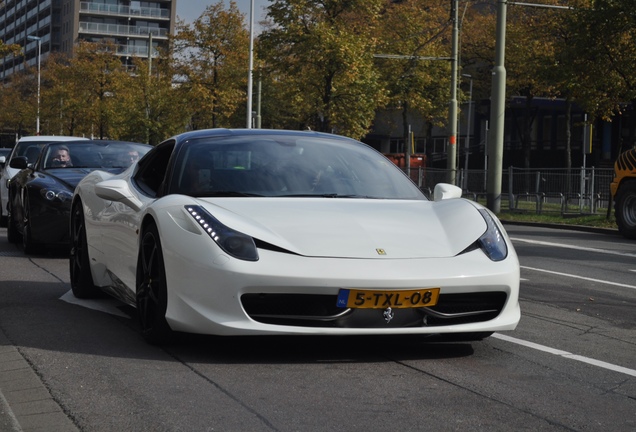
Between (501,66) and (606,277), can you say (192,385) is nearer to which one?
(606,277)

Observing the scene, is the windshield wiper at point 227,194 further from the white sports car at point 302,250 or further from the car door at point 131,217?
the car door at point 131,217

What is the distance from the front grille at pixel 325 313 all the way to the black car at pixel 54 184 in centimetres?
641

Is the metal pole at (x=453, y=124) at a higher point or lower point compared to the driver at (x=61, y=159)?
higher

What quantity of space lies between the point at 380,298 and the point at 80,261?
354 cm

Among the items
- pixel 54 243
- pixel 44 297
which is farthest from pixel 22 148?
pixel 44 297

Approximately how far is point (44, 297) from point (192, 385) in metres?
3.82

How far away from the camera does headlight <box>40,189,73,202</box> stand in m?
12.2

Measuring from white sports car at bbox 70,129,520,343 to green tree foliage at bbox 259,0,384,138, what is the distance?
33.5 m

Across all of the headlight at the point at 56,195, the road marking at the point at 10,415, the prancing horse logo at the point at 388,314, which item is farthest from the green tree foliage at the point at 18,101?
the road marking at the point at 10,415

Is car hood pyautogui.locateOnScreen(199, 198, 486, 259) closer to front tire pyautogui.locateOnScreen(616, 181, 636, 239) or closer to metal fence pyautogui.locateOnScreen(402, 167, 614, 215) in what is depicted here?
front tire pyautogui.locateOnScreen(616, 181, 636, 239)

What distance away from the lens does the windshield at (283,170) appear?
6555 millimetres

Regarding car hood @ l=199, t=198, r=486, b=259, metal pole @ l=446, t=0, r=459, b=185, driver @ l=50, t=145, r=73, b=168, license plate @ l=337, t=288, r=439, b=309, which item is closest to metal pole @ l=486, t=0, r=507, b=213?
metal pole @ l=446, t=0, r=459, b=185

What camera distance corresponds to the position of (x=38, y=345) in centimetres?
627

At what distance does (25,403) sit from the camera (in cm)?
477
